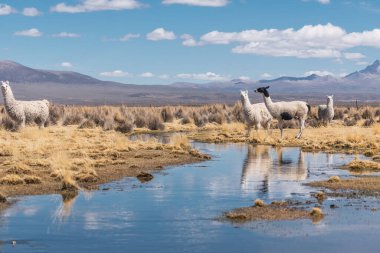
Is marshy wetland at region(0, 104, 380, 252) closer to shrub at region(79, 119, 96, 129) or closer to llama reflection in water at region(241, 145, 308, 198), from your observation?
llama reflection in water at region(241, 145, 308, 198)

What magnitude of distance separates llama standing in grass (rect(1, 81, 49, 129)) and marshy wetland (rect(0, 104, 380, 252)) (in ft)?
7.22

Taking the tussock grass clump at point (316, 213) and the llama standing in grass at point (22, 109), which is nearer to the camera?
the tussock grass clump at point (316, 213)

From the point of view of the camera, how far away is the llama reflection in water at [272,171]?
14609 millimetres

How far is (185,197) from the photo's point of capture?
13.5 m

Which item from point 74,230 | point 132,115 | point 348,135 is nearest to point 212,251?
point 74,230

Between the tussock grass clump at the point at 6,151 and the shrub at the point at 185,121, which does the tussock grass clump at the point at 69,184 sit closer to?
the tussock grass clump at the point at 6,151

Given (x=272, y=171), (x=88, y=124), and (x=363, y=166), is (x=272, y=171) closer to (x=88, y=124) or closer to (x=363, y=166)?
(x=363, y=166)

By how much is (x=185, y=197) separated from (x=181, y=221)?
2480mm

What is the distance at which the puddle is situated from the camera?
9445 millimetres

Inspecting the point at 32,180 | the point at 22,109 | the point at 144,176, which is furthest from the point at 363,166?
the point at 22,109

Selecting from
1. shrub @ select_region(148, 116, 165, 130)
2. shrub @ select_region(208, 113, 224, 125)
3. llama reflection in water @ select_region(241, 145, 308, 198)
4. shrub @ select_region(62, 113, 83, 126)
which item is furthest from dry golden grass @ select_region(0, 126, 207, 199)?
shrub @ select_region(208, 113, 224, 125)

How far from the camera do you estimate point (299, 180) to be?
634 inches

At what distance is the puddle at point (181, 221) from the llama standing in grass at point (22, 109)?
12519 millimetres

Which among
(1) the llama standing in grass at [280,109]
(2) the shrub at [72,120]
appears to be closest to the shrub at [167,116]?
(2) the shrub at [72,120]
